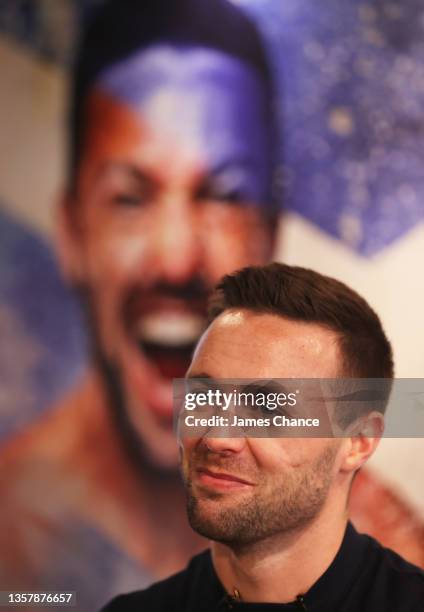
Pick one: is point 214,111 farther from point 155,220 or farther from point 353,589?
point 353,589

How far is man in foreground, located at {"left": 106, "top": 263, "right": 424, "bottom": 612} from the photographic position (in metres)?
1.02

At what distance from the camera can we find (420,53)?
2.11 m

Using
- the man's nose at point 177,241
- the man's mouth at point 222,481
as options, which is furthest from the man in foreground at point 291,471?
the man's nose at point 177,241

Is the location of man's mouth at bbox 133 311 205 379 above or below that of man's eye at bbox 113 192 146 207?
below

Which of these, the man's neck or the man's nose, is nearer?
the man's neck

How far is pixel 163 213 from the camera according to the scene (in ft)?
7.09

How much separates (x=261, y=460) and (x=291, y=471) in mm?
41

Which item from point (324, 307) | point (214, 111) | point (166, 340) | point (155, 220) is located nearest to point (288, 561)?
point (324, 307)

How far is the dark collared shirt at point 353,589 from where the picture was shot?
1.06 metres

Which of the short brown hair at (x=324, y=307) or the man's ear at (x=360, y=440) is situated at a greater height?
the short brown hair at (x=324, y=307)

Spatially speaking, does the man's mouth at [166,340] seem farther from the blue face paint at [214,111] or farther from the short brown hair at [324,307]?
the short brown hair at [324,307]

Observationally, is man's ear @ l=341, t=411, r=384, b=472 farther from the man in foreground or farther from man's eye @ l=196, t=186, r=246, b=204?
man's eye @ l=196, t=186, r=246, b=204

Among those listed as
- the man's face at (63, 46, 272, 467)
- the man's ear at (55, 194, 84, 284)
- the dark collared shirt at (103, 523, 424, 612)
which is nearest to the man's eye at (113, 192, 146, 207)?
the man's face at (63, 46, 272, 467)

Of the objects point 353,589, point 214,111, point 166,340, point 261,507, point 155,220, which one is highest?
point 214,111
